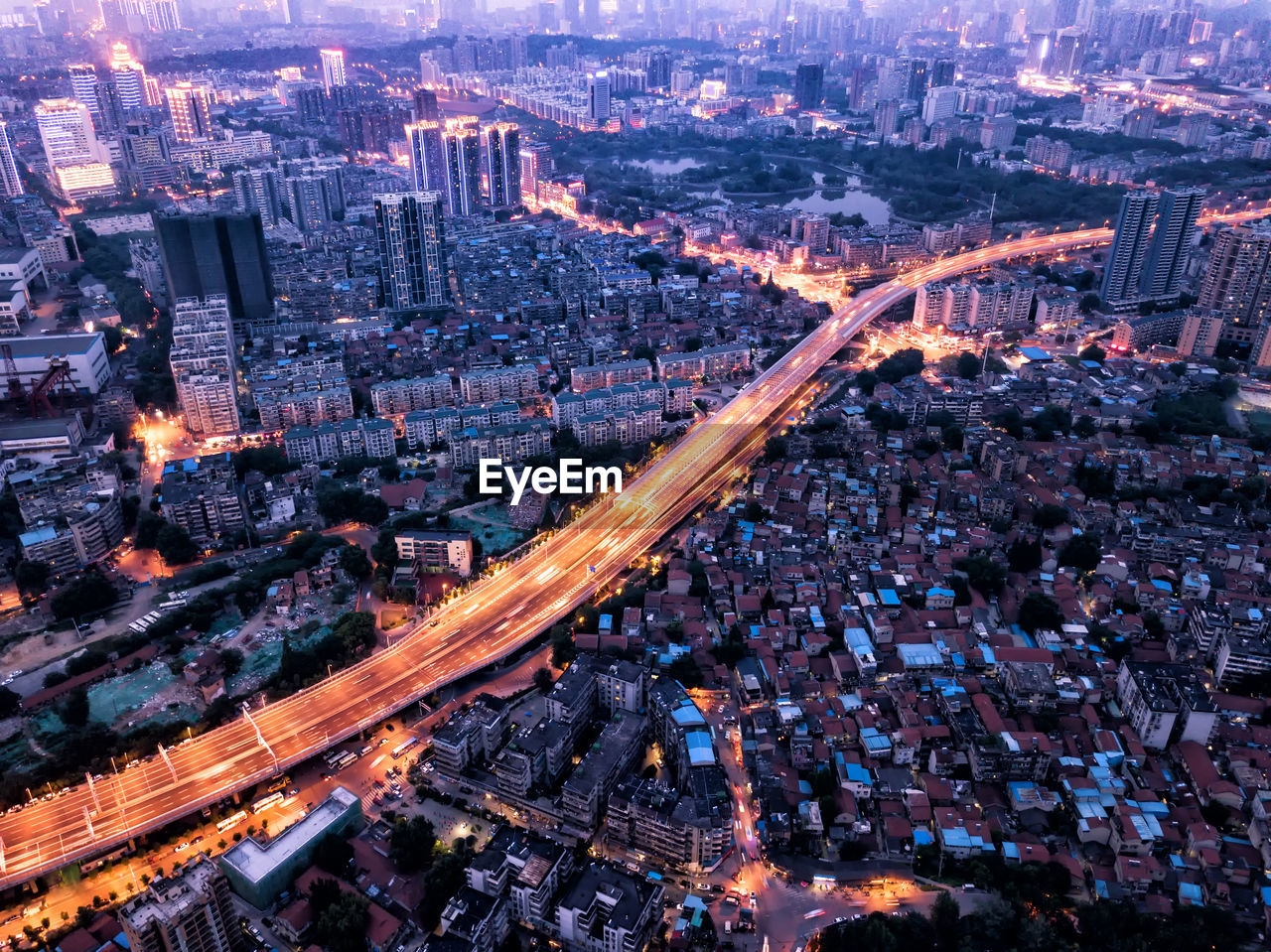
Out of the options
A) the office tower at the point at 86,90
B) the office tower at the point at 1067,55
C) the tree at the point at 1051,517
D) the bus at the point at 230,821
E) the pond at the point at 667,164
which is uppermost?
the office tower at the point at 1067,55

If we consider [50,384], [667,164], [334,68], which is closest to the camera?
[50,384]

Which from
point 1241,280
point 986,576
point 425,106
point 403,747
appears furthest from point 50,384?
point 1241,280

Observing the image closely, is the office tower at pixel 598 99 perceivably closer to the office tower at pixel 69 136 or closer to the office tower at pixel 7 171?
the office tower at pixel 69 136

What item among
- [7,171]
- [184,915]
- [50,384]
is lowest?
[184,915]

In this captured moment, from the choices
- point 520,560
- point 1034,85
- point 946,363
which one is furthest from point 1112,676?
point 1034,85

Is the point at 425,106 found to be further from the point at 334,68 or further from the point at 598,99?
the point at 334,68

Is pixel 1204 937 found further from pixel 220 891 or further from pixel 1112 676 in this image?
pixel 220 891

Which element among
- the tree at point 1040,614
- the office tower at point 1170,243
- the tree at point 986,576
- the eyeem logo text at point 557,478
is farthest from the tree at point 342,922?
the office tower at point 1170,243
